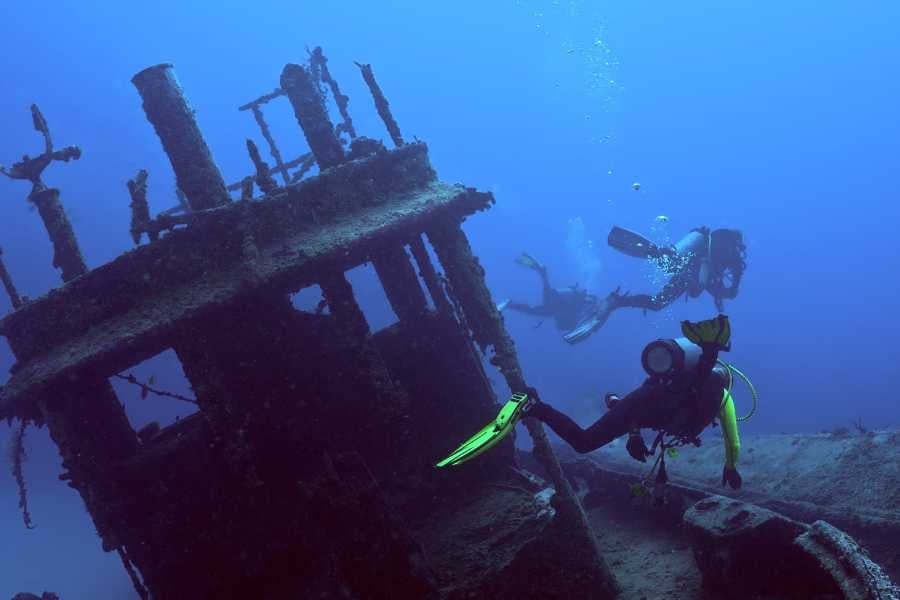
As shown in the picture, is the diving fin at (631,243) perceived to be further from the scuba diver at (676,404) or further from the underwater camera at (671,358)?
the underwater camera at (671,358)

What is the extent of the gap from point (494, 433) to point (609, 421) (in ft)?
4.33

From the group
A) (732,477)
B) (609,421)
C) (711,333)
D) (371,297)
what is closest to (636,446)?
(609,421)

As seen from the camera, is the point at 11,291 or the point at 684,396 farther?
the point at 11,291

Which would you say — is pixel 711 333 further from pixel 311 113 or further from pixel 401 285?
pixel 311 113

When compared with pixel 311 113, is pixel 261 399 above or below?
below

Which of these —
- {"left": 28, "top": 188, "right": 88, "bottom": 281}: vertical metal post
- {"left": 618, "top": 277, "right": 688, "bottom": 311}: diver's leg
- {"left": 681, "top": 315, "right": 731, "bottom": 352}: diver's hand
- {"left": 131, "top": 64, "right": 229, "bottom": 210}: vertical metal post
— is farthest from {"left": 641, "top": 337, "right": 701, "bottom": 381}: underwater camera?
{"left": 618, "top": 277, "right": 688, "bottom": 311}: diver's leg

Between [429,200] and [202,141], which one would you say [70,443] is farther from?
[429,200]

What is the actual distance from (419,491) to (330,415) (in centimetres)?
158

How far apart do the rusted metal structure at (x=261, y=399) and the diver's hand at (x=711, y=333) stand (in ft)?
8.09

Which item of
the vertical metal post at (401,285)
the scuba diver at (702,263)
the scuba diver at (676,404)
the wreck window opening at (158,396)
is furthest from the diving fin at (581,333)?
the wreck window opening at (158,396)

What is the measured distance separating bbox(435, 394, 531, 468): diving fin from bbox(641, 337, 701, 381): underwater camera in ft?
4.72

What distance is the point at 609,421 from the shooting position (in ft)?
20.0

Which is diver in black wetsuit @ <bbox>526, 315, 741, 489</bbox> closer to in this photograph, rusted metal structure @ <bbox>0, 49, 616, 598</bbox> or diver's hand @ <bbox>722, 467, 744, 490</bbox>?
diver's hand @ <bbox>722, 467, 744, 490</bbox>

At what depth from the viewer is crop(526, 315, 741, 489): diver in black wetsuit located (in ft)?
18.4
